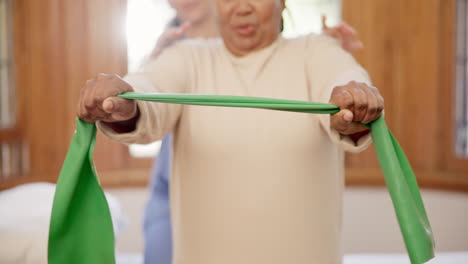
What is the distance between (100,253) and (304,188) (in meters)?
0.29

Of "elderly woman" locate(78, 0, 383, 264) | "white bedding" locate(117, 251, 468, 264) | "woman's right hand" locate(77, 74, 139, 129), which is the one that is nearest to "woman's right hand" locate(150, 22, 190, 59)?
"elderly woman" locate(78, 0, 383, 264)

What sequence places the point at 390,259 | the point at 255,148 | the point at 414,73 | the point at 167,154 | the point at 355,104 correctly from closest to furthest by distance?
1. the point at 355,104
2. the point at 255,148
3. the point at 167,154
4. the point at 390,259
5. the point at 414,73

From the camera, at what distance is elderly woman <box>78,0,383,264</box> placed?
27.7 inches

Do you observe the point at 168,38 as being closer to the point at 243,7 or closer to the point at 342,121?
the point at 243,7

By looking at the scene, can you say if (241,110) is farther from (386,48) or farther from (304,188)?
(386,48)

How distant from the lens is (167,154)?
1.16 metres

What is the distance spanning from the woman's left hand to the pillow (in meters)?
0.62

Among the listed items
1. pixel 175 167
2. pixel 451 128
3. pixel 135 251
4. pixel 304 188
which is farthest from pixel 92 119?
pixel 451 128

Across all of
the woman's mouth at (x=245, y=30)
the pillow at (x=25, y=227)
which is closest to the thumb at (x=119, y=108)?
the woman's mouth at (x=245, y=30)

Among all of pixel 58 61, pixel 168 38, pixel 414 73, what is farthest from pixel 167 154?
pixel 414 73

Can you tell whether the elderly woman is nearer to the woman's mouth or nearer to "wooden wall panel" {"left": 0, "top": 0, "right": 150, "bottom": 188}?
the woman's mouth

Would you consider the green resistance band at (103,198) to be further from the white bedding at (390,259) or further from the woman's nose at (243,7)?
the white bedding at (390,259)

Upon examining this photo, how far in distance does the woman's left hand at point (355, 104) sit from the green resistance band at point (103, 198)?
0.5 inches

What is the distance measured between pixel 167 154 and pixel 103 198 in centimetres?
43
